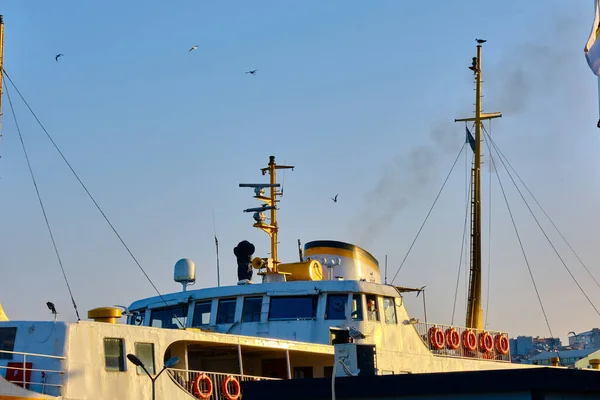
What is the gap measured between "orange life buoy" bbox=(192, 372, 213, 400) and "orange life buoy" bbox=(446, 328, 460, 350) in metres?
12.4

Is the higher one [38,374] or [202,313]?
[202,313]

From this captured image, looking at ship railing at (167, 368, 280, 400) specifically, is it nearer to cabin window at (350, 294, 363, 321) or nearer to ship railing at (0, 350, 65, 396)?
ship railing at (0, 350, 65, 396)

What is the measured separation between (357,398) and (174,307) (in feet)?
48.3

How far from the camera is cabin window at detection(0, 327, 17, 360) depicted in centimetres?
2602

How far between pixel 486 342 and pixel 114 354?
17.8m

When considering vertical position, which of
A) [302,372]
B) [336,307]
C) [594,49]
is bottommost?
[302,372]

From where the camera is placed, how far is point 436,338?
37.6m

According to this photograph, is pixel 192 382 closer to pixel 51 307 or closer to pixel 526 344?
pixel 51 307

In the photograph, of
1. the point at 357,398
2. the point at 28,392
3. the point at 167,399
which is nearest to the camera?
the point at 357,398

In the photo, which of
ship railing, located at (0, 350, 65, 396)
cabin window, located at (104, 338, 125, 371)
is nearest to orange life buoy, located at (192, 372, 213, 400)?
cabin window, located at (104, 338, 125, 371)

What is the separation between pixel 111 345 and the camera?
2636 centimetres

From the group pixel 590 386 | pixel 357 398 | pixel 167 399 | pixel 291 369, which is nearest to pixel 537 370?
pixel 590 386

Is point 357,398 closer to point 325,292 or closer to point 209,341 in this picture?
point 209,341

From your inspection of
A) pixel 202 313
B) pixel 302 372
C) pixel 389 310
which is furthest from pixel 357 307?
pixel 202 313
